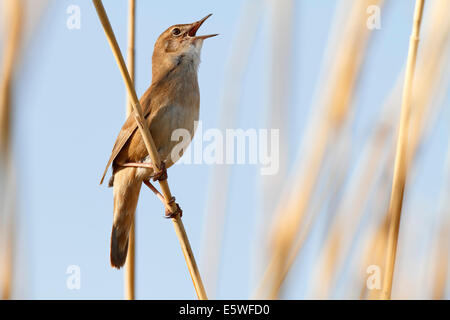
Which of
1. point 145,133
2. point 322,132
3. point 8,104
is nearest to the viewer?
point 8,104

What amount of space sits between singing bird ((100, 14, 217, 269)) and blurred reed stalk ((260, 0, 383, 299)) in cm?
144

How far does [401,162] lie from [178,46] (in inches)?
92.0

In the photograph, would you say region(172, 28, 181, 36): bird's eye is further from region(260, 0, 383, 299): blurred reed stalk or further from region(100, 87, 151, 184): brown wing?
region(260, 0, 383, 299): blurred reed stalk

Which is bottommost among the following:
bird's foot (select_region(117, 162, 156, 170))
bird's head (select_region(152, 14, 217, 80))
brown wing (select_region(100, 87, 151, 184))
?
bird's foot (select_region(117, 162, 156, 170))

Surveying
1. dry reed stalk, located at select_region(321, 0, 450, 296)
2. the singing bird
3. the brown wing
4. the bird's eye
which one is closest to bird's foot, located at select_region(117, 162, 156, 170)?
the singing bird

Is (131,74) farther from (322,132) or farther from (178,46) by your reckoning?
(178,46)

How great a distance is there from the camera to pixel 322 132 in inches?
96.4

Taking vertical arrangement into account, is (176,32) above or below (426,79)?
above

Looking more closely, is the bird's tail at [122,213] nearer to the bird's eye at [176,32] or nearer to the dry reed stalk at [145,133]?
the dry reed stalk at [145,133]

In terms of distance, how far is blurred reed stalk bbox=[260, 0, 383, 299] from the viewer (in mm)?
2307

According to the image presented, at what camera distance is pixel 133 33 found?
275 centimetres

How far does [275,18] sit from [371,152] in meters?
0.82

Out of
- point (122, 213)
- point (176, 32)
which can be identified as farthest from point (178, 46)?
point (122, 213)
